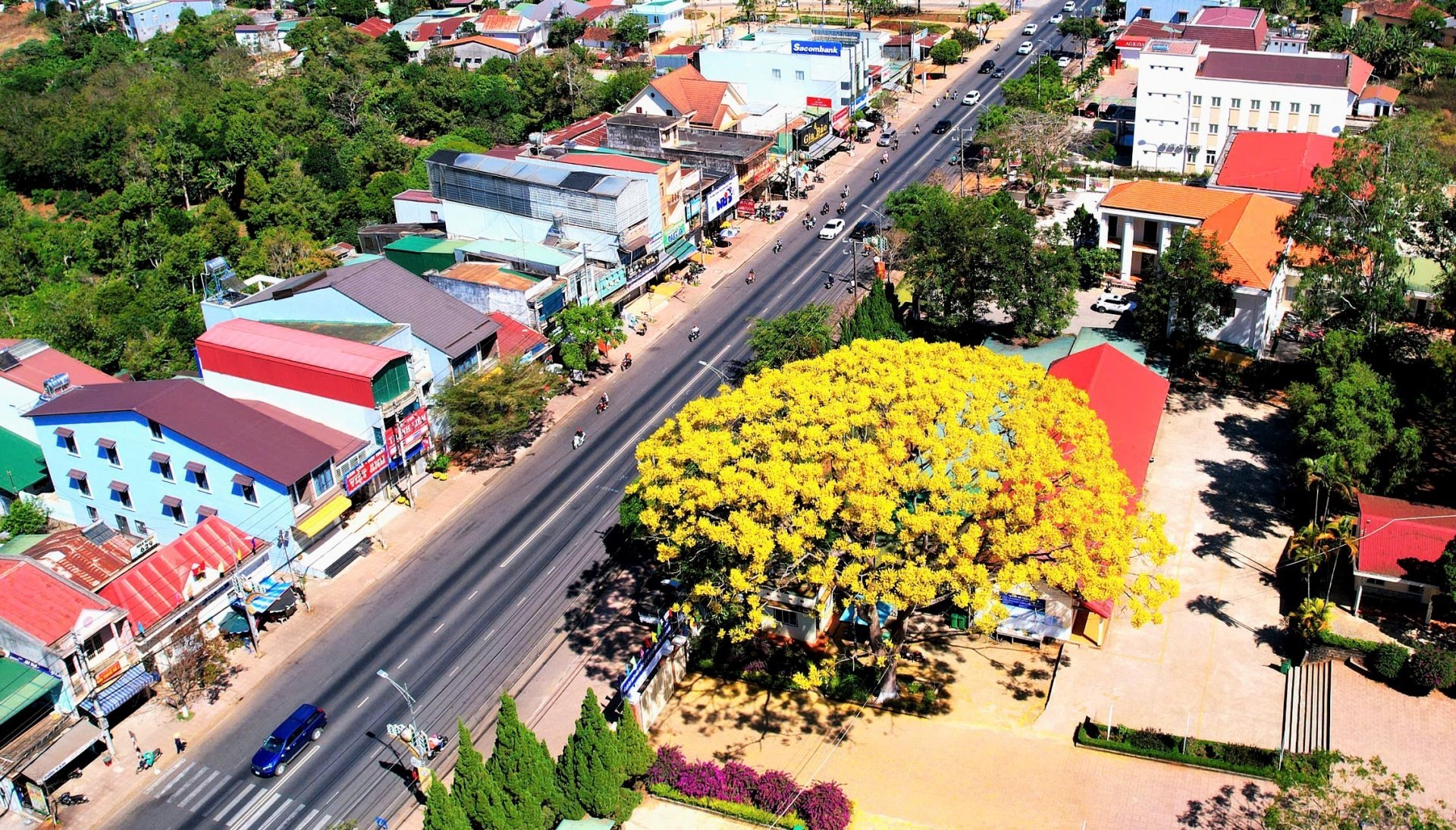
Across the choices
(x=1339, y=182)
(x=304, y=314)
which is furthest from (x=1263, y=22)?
(x=304, y=314)

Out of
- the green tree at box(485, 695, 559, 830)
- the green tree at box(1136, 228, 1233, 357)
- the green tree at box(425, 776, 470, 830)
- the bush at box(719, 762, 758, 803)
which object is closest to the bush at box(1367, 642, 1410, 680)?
the green tree at box(1136, 228, 1233, 357)

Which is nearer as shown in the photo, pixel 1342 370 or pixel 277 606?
pixel 277 606

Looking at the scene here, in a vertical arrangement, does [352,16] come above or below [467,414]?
above

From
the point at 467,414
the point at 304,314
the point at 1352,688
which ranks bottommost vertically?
the point at 1352,688

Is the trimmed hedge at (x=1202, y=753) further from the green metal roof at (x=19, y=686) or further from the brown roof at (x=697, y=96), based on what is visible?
the brown roof at (x=697, y=96)

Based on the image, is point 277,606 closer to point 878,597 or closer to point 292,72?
point 878,597

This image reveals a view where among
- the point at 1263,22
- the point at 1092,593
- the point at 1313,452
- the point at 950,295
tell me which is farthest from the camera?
the point at 1263,22

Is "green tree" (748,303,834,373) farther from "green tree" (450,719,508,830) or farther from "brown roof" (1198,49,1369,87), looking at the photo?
"brown roof" (1198,49,1369,87)
